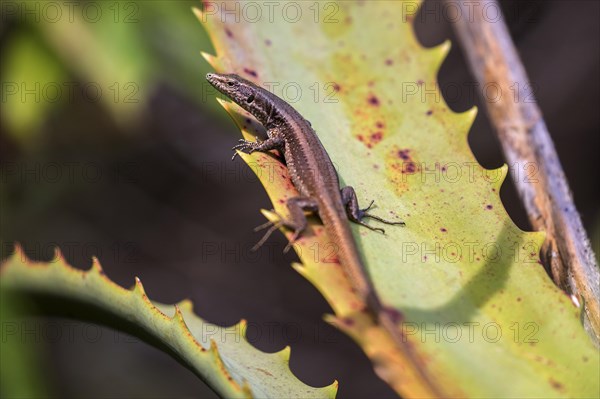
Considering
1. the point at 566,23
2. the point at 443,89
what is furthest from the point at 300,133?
the point at 566,23

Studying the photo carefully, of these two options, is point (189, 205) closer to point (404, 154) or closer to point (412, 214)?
point (404, 154)

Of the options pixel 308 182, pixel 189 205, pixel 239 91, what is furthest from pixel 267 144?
pixel 189 205

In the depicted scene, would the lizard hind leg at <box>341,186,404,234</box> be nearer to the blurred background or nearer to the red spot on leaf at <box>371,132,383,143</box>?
the red spot on leaf at <box>371,132,383,143</box>

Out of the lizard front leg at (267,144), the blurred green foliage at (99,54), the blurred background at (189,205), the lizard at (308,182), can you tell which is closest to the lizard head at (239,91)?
the lizard at (308,182)

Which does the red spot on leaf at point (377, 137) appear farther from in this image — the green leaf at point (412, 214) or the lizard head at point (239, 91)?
the lizard head at point (239, 91)

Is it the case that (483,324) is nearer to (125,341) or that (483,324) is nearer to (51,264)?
(51,264)

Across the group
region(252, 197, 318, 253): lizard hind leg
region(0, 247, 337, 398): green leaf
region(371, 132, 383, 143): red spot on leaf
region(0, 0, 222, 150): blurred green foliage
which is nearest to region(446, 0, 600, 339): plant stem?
region(371, 132, 383, 143): red spot on leaf
